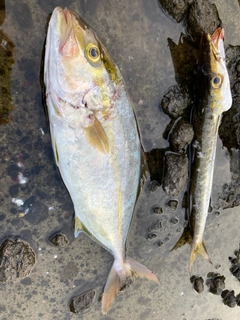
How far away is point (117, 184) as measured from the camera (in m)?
2.51

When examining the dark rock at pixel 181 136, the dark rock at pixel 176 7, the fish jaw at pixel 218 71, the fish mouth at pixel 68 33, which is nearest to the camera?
the fish mouth at pixel 68 33

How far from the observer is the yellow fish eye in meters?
2.15

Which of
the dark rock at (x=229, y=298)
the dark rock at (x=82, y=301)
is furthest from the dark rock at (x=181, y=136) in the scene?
the dark rock at (x=229, y=298)

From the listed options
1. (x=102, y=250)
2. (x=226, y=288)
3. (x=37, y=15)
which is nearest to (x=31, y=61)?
(x=37, y=15)

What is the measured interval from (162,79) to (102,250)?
183 centimetres

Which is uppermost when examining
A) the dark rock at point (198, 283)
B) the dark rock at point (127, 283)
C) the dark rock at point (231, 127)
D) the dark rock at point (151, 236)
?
→ the dark rock at point (231, 127)

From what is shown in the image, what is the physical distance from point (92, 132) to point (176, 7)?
149 cm

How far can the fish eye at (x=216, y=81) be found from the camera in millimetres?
2623

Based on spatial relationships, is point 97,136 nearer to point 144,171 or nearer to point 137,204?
point 144,171

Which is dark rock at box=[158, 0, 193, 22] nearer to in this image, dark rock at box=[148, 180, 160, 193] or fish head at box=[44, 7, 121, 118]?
fish head at box=[44, 7, 121, 118]

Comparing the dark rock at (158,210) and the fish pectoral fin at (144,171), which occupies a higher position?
the fish pectoral fin at (144,171)

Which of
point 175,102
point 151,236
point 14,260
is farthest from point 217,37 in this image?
point 14,260

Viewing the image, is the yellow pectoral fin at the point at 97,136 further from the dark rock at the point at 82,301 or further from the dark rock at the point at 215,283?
the dark rock at the point at 215,283

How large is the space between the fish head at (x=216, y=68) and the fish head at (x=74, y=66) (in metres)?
0.95
